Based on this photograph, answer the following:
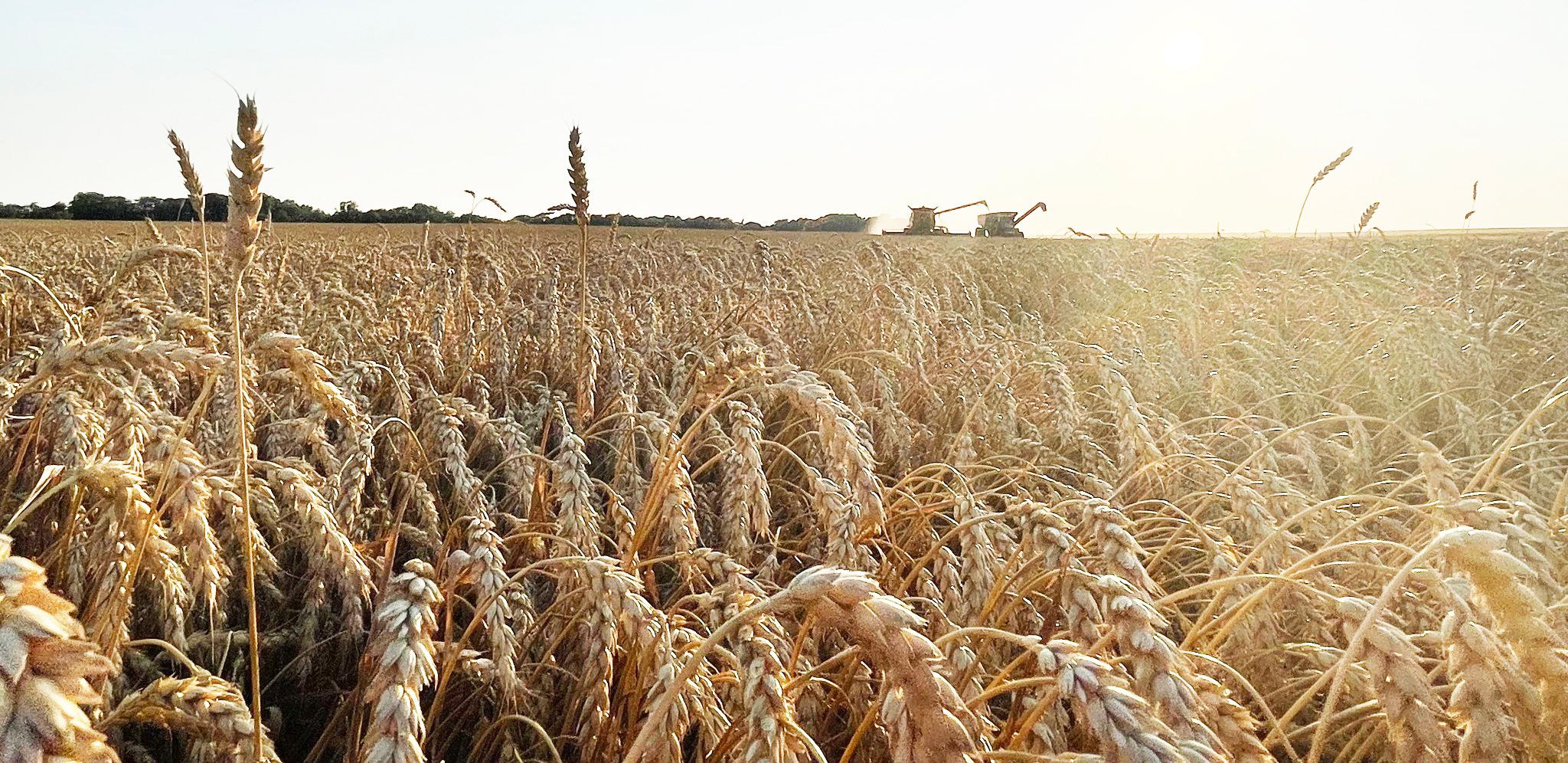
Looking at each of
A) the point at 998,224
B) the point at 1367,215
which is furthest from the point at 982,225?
the point at 1367,215

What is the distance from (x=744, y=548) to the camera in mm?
2191

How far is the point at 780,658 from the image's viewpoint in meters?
1.58

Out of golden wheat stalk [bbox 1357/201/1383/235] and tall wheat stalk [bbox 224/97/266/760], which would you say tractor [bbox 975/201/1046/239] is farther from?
tall wheat stalk [bbox 224/97/266/760]

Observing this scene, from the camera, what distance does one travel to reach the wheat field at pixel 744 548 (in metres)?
1.02

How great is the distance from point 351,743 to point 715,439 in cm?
139

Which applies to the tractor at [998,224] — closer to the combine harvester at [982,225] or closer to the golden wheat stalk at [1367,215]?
the combine harvester at [982,225]

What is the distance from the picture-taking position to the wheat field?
1.02 m

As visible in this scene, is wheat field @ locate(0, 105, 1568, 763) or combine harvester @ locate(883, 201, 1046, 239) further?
combine harvester @ locate(883, 201, 1046, 239)

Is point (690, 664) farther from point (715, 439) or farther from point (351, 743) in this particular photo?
point (715, 439)

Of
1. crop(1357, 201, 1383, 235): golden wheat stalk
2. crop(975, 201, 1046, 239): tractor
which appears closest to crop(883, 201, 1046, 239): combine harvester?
crop(975, 201, 1046, 239): tractor

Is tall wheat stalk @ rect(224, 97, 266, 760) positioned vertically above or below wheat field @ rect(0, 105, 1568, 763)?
above

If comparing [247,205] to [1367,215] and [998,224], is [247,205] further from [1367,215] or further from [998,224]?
[998,224]

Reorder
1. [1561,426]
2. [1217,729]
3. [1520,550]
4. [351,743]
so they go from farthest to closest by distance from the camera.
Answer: [1561,426]
[351,743]
[1520,550]
[1217,729]

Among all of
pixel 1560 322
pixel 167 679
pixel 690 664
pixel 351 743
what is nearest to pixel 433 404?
pixel 351 743
